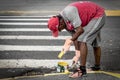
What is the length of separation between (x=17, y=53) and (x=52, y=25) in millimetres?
2600

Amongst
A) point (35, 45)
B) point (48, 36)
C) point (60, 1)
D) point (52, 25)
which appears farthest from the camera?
point (60, 1)

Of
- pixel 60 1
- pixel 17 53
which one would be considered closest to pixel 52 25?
pixel 17 53

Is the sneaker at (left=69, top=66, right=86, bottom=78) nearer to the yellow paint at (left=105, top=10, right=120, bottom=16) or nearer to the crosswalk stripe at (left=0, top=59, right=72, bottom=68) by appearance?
the crosswalk stripe at (left=0, top=59, right=72, bottom=68)

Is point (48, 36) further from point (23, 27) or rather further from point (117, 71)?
point (117, 71)

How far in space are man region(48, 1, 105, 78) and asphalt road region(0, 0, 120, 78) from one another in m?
1.10

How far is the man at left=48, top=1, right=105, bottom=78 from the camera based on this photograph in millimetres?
6336

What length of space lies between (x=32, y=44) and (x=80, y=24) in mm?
3492

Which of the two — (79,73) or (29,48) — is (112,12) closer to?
(29,48)

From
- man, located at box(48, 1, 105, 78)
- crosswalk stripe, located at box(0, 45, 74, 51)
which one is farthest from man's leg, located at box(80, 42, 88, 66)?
crosswalk stripe, located at box(0, 45, 74, 51)

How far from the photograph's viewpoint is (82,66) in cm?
655

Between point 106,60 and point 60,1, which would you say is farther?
point 60,1

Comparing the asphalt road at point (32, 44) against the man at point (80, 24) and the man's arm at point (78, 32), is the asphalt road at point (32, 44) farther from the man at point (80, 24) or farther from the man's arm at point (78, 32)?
the man's arm at point (78, 32)

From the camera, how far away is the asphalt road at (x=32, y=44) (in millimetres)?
7762

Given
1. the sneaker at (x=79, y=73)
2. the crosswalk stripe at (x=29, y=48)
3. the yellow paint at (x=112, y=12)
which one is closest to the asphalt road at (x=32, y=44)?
the crosswalk stripe at (x=29, y=48)
